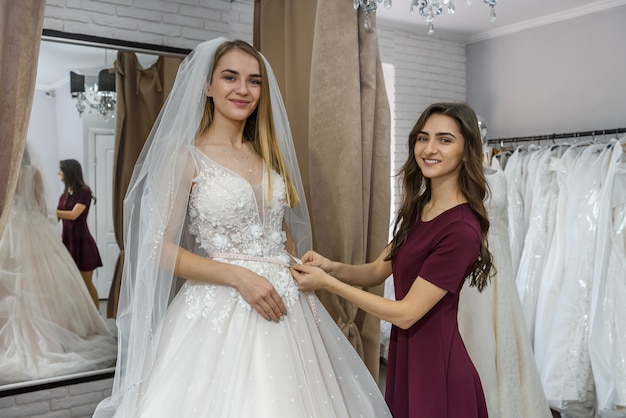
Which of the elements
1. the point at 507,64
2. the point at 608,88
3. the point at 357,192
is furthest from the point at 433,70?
the point at 357,192

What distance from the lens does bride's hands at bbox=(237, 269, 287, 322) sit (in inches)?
66.7

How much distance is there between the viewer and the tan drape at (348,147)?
83.0 inches

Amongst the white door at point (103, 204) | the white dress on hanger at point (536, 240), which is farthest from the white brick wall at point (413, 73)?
the white door at point (103, 204)

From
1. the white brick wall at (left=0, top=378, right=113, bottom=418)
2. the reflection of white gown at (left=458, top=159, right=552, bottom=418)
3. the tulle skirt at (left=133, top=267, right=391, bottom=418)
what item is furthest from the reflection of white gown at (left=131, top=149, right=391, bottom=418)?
the white brick wall at (left=0, top=378, right=113, bottom=418)

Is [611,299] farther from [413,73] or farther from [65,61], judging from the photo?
[65,61]

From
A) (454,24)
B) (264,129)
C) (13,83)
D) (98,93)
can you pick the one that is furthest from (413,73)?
(13,83)

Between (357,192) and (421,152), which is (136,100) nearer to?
(357,192)

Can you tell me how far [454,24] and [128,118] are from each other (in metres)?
2.82

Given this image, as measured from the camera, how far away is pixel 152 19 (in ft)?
10.5

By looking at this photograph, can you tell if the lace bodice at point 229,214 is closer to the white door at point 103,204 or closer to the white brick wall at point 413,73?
the white door at point 103,204

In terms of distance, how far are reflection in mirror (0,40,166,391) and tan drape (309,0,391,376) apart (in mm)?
1407

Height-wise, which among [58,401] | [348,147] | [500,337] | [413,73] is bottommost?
[58,401]

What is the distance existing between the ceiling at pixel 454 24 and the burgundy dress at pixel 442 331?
2.11 meters

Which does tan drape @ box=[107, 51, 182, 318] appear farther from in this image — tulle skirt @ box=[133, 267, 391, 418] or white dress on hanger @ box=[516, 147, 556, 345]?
white dress on hanger @ box=[516, 147, 556, 345]
